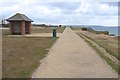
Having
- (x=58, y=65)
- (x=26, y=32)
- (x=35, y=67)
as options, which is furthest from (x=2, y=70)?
(x=26, y=32)

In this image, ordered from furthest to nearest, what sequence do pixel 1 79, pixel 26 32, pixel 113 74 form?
pixel 26 32 < pixel 113 74 < pixel 1 79

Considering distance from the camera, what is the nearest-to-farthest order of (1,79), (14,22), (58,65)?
(1,79) → (58,65) → (14,22)

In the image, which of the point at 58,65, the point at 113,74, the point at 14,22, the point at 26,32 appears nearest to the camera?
the point at 113,74

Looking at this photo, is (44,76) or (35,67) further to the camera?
(35,67)

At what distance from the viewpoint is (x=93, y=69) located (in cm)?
1151

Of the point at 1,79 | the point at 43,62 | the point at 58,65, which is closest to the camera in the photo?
the point at 1,79

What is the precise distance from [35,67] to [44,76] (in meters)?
2.07

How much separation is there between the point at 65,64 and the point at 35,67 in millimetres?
1438

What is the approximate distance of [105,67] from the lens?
12102 mm

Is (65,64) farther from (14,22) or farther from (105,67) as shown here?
(14,22)

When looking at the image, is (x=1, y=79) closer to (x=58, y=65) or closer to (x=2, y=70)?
(x=2, y=70)

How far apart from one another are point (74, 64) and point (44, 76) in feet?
9.89

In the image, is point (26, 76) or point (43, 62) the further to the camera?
point (43, 62)

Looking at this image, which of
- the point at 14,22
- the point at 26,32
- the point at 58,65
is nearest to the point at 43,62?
the point at 58,65
